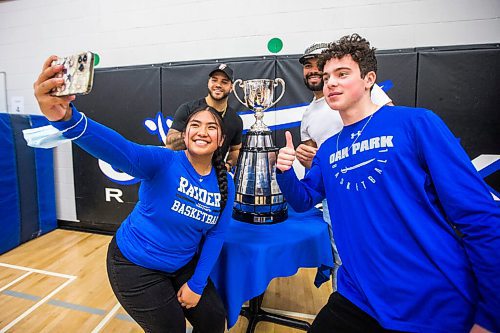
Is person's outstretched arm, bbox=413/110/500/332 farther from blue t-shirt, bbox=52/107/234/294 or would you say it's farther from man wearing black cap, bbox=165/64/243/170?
man wearing black cap, bbox=165/64/243/170

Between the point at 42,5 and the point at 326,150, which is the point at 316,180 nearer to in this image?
the point at 326,150

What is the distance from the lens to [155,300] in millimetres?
1204

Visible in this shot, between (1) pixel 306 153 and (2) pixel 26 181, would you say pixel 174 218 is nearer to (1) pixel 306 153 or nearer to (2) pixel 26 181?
(1) pixel 306 153

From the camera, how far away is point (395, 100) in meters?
2.62

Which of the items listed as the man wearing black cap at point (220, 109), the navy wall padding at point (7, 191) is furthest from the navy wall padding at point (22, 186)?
the man wearing black cap at point (220, 109)

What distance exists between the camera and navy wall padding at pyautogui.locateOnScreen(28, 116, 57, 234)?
336 cm

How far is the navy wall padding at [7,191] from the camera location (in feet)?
9.46

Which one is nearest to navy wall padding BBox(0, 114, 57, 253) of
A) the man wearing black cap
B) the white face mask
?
the man wearing black cap

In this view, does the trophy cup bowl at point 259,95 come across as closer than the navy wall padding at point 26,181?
Yes

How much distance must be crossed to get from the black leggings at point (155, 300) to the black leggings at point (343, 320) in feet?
1.59

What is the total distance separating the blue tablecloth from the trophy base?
3 centimetres

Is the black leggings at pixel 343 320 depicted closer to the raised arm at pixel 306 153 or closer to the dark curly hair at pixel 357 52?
the raised arm at pixel 306 153

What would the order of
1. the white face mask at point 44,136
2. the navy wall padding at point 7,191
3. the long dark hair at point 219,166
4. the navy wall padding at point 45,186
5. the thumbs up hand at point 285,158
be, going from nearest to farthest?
the white face mask at point 44,136 → the thumbs up hand at point 285,158 → the long dark hair at point 219,166 → the navy wall padding at point 7,191 → the navy wall padding at point 45,186

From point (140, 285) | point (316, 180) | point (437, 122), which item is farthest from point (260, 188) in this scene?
point (437, 122)
